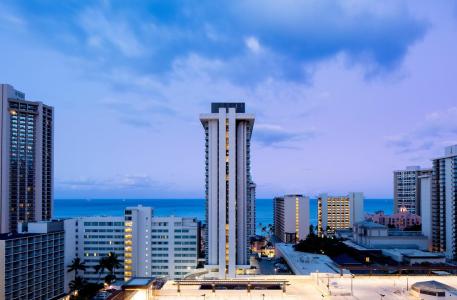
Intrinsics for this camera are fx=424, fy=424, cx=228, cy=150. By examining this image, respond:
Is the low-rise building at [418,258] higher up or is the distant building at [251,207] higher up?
the distant building at [251,207]

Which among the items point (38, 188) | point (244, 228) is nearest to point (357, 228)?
point (244, 228)

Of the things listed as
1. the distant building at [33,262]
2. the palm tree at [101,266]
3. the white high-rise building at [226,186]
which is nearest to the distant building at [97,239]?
the palm tree at [101,266]

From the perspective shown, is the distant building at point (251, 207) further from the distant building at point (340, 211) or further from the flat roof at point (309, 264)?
the distant building at point (340, 211)

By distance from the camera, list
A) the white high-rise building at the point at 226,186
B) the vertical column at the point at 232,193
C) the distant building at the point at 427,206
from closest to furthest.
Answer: the vertical column at the point at 232,193 < the white high-rise building at the point at 226,186 < the distant building at the point at 427,206

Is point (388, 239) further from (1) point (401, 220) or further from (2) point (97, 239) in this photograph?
(2) point (97, 239)

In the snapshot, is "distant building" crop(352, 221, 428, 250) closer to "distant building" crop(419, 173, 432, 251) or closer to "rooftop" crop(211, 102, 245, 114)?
"distant building" crop(419, 173, 432, 251)

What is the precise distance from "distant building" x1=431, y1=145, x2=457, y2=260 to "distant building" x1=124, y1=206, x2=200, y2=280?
55.9 metres

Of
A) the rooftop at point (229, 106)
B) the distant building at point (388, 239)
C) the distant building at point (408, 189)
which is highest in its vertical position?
the rooftop at point (229, 106)

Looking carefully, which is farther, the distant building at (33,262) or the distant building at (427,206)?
the distant building at (427,206)

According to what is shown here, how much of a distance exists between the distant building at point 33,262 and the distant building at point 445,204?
257ft

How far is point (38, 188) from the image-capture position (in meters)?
96.8

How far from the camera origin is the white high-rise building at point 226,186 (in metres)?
66.2

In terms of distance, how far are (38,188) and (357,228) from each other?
78119 mm

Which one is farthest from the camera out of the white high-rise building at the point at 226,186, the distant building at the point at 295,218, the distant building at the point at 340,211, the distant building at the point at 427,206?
the distant building at the point at 340,211
